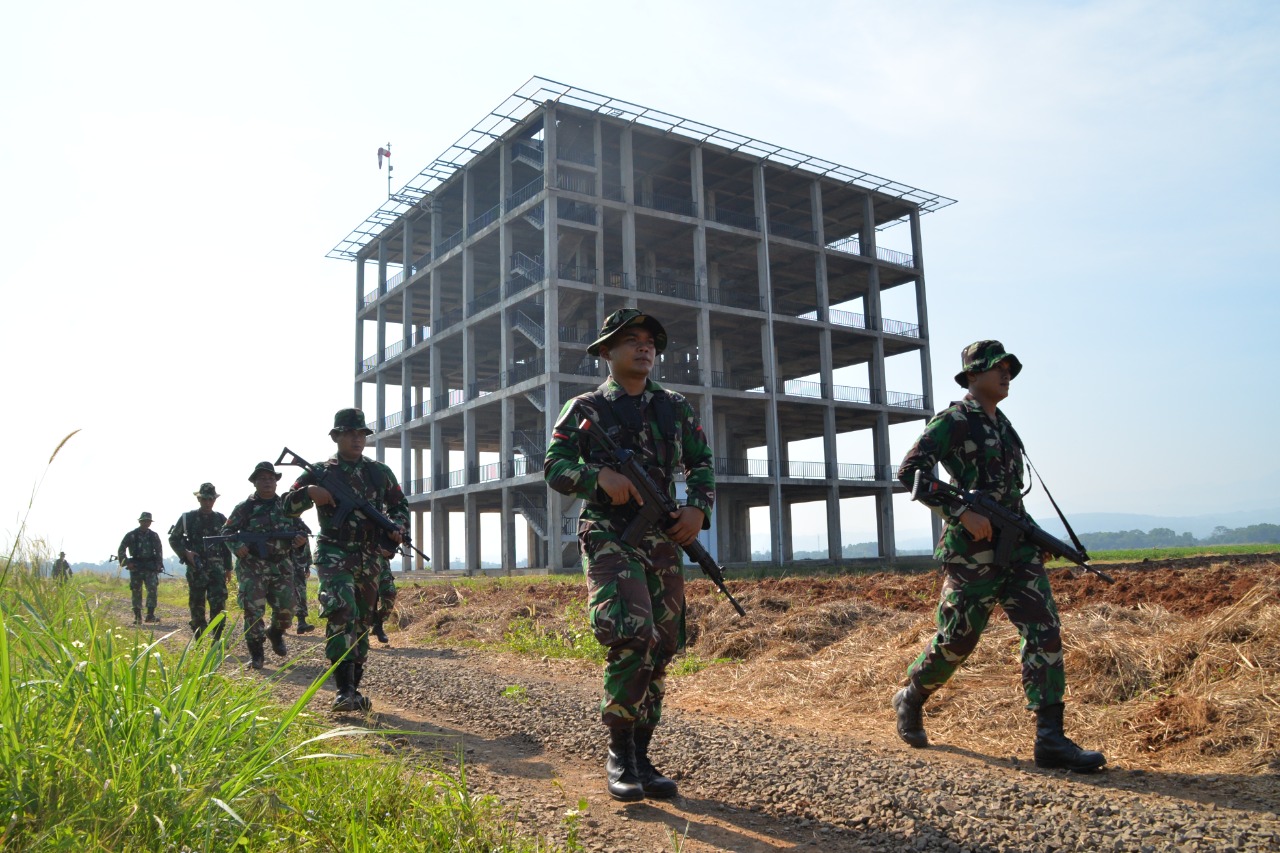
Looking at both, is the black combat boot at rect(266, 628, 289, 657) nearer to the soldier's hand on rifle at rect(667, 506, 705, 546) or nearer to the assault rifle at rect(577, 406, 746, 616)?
the assault rifle at rect(577, 406, 746, 616)

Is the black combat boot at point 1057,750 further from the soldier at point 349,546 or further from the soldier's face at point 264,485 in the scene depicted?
the soldier's face at point 264,485

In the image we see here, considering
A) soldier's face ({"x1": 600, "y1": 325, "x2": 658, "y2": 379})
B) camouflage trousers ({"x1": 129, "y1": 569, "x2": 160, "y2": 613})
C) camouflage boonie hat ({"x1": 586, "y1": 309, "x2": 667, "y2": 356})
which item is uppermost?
camouflage boonie hat ({"x1": 586, "y1": 309, "x2": 667, "y2": 356})

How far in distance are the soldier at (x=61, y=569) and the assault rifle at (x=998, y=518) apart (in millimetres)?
5079

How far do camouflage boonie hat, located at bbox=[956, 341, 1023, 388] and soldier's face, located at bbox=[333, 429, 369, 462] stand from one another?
176 inches

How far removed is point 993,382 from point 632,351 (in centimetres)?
211

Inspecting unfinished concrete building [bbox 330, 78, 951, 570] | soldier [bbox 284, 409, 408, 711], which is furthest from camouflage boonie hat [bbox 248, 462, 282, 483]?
unfinished concrete building [bbox 330, 78, 951, 570]

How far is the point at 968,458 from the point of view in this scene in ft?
17.1

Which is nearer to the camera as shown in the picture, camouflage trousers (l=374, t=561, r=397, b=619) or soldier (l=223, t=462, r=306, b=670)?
camouflage trousers (l=374, t=561, r=397, b=619)

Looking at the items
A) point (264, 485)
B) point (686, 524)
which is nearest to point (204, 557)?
point (264, 485)

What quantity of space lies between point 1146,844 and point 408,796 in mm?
2682

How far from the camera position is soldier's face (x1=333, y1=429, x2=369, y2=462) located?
7312mm

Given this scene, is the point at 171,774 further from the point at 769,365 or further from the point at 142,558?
the point at 769,365

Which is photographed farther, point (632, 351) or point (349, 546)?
point (349, 546)

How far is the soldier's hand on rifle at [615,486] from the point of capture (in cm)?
424
